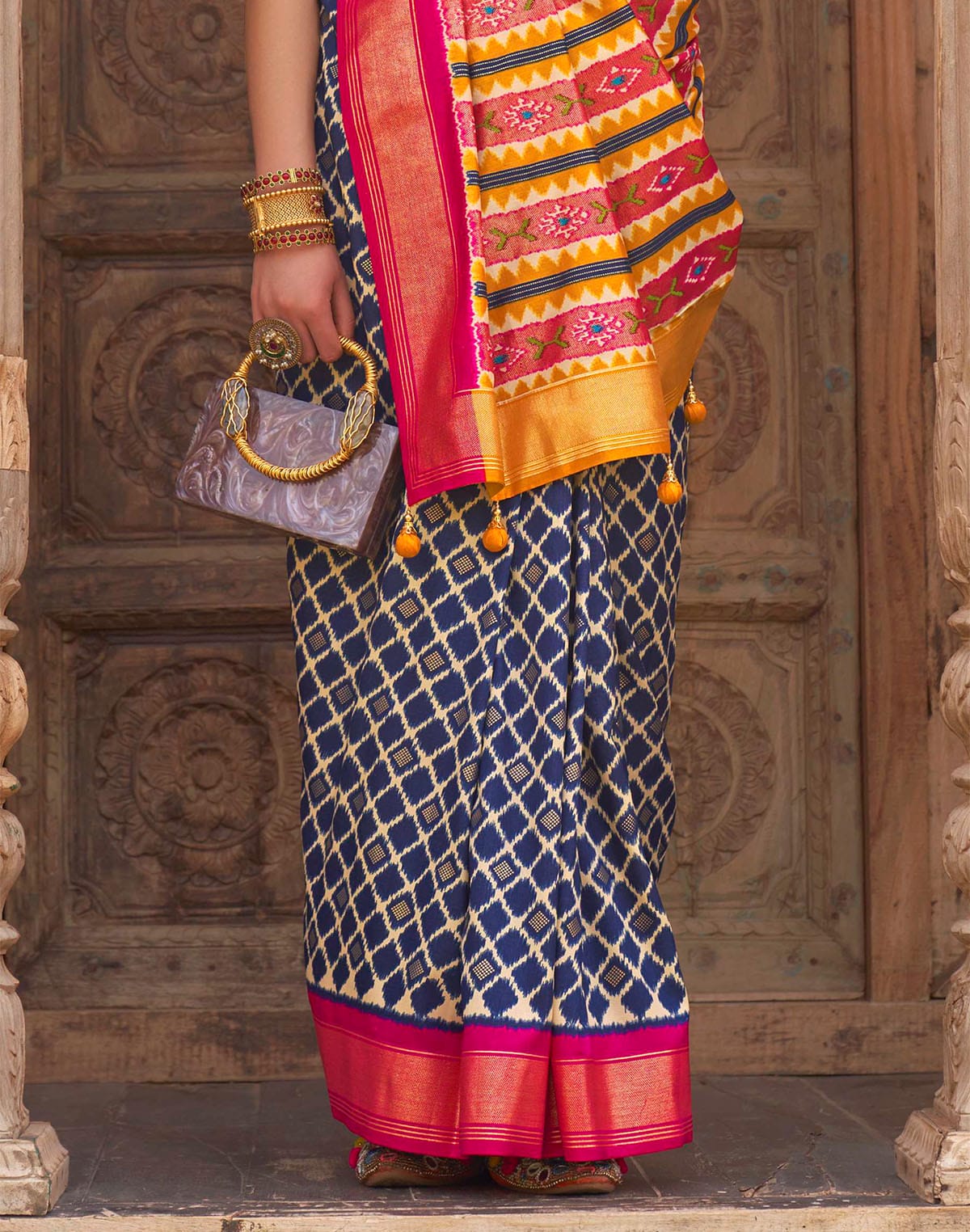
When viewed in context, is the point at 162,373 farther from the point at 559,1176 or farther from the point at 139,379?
the point at 559,1176

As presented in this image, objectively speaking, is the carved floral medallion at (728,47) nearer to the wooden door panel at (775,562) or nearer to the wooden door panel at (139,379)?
the wooden door panel at (775,562)

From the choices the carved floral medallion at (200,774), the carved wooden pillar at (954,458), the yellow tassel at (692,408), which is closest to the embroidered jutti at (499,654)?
the yellow tassel at (692,408)

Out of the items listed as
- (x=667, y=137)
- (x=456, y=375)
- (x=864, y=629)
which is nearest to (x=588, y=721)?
(x=456, y=375)

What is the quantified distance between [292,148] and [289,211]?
0.08 metres

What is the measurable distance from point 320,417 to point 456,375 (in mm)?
158

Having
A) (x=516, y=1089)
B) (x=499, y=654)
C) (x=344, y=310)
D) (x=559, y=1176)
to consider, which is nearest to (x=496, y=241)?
(x=344, y=310)

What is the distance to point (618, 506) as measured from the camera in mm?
1744

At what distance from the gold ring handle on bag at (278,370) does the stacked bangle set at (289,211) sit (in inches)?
3.3

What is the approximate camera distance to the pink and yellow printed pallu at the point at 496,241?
1660 mm

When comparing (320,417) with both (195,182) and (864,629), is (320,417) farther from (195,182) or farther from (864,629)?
(864,629)

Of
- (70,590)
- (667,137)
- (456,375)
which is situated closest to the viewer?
(456,375)

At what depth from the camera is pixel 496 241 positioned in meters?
1.68

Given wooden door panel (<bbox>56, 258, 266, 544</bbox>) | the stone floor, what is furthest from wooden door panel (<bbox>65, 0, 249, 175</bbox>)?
the stone floor

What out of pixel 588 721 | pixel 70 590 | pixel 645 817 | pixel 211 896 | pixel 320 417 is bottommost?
pixel 211 896
